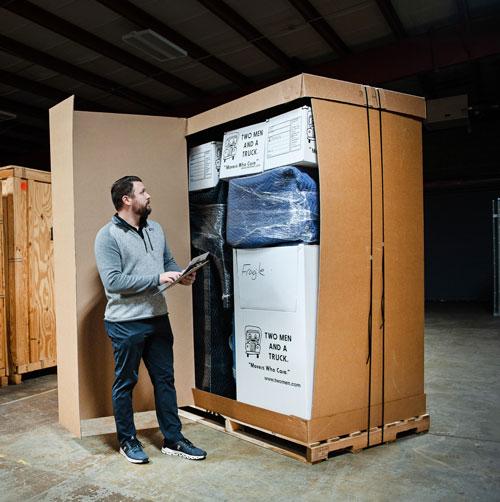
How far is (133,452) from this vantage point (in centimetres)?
314

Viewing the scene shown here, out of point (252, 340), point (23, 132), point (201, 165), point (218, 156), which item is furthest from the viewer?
point (23, 132)

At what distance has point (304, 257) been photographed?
10.0 ft

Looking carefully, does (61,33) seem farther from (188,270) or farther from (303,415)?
(303,415)

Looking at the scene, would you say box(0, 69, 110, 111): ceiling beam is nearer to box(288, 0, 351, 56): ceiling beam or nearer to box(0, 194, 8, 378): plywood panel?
box(0, 194, 8, 378): plywood panel

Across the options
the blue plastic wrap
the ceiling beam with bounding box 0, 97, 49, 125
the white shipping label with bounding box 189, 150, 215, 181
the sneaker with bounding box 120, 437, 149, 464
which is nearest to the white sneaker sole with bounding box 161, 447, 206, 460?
the sneaker with bounding box 120, 437, 149, 464

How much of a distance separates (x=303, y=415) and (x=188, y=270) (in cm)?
118

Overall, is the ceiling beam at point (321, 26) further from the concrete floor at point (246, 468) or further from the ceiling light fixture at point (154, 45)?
the concrete floor at point (246, 468)

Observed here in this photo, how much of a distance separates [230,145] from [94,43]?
4067 mm

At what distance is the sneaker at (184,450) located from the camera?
10.3 feet

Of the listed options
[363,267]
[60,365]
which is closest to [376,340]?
[363,267]

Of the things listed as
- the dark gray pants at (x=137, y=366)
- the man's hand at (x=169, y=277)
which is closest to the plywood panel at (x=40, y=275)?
the dark gray pants at (x=137, y=366)

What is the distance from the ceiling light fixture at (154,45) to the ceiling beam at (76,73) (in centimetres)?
148

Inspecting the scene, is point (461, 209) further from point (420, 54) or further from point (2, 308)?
point (2, 308)

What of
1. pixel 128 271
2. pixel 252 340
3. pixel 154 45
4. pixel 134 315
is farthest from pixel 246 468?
pixel 154 45
